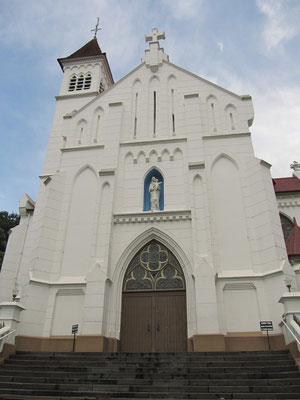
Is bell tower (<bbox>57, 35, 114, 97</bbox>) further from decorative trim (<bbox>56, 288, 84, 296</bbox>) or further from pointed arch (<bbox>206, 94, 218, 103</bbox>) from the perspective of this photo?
decorative trim (<bbox>56, 288, 84, 296</bbox>)

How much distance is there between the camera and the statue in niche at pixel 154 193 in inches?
570

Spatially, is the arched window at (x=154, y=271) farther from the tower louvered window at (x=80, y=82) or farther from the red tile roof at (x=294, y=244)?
the tower louvered window at (x=80, y=82)

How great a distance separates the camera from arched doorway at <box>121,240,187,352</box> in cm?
1224

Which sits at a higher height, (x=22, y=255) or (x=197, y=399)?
(x=22, y=255)

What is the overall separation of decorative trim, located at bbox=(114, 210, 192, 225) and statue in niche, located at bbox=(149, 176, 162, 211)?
0.39 meters

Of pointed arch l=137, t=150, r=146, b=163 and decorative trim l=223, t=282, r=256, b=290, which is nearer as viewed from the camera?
decorative trim l=223, t=282, r=256, b=290

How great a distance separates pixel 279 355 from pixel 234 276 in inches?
148

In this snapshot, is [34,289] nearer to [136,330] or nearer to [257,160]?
[136,330]

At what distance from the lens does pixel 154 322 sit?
12.6 meters

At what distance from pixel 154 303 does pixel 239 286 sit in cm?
328

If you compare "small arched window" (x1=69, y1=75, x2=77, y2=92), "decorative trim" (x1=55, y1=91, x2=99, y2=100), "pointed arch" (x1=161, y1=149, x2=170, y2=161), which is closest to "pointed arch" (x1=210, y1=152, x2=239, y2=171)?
"pointed arch" (x1=161, y1=149, x2=170, y2=161)

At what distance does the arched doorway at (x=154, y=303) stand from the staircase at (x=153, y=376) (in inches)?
106

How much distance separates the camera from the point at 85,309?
1217cm

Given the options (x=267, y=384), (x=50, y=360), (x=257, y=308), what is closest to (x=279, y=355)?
(x=267, y=384)
